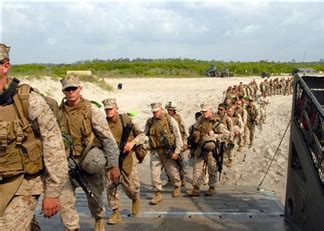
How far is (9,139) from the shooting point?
3.16m

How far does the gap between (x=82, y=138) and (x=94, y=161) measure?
25cm

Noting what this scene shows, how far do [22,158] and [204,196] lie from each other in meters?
4.21

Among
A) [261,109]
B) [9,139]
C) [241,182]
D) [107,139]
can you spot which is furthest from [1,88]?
[261,109]

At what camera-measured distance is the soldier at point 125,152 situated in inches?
221

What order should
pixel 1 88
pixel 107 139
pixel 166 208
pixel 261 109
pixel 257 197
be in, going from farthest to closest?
pixel 261 109 < pixel 257 197 < pixel 166 208 < pixel 107 139 < pixel 1 88

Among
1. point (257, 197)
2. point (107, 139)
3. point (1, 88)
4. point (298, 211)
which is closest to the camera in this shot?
point (1, 88)

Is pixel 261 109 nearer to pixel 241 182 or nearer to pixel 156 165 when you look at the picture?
pixel 241 182

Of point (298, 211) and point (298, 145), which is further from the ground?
point (298, 145)

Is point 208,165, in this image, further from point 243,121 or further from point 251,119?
point 251,119

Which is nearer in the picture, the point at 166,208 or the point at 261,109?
the point at 166,208

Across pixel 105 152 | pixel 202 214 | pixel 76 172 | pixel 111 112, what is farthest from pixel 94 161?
pixel 202 214

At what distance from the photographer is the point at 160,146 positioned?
7.05 m

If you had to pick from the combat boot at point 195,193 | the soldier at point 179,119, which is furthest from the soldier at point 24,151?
the soldier at point 179,119

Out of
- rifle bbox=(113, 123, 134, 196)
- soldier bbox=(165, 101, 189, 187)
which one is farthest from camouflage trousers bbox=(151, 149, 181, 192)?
rifle bbox=(113, 123, 134, 196)
